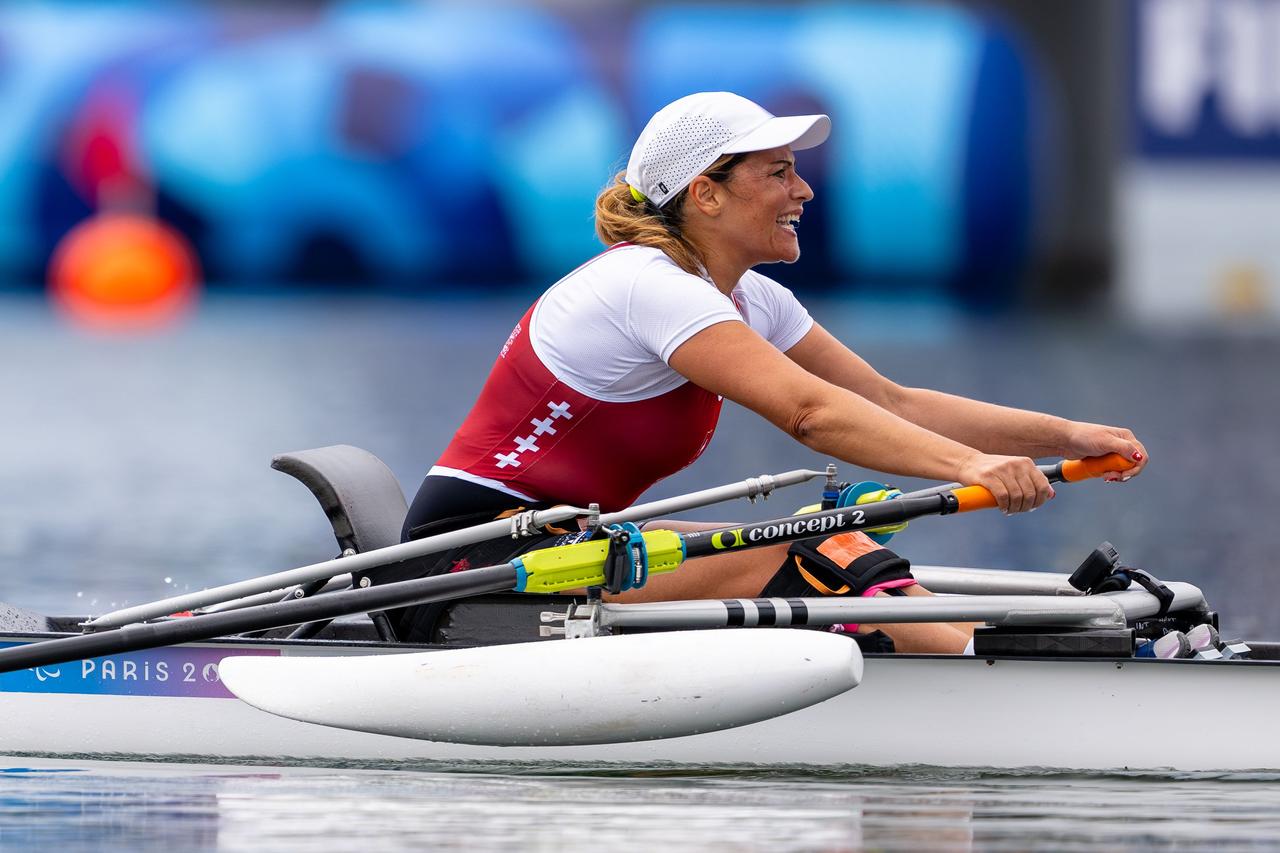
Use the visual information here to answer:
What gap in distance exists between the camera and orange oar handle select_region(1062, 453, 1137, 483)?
6168mm

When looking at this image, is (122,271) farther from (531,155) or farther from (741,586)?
(741,586)

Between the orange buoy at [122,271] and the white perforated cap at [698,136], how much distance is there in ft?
83.7

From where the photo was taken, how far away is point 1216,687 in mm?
5699

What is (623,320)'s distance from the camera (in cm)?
568

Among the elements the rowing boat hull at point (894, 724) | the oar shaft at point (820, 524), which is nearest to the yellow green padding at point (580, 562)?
the oar shaft at point (820, 524)

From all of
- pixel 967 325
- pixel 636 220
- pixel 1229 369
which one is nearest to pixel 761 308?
pixel 636 220

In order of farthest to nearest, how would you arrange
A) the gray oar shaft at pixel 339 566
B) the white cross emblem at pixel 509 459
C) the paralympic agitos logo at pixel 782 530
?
1. the white cross emblem at pixel 509 459
2. the gray oar shaft at pixel 339 566
3. the paralympic agitos logo at pixel 782 530

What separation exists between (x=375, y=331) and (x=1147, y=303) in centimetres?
1082

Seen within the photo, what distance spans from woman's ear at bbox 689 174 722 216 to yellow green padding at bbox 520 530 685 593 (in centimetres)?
86

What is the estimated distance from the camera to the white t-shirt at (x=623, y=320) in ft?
18.4

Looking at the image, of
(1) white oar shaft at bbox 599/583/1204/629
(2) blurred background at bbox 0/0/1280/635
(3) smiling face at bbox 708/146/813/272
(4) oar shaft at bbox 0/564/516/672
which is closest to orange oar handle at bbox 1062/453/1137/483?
(1) white oar shaft at bbox 599/583/1204/629

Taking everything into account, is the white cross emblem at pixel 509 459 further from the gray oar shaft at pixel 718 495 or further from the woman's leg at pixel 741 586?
the woman's leg at pixel 741 586

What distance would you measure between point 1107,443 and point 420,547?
1.89 m

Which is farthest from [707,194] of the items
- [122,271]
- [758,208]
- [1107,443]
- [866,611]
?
[122,271]
